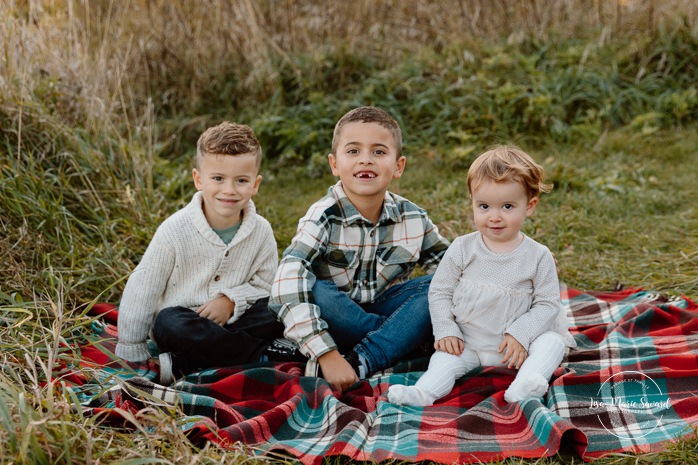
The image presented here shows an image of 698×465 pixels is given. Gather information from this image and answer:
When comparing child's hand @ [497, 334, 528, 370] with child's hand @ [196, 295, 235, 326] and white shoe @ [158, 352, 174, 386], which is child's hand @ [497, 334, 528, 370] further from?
white shoe @ [158, 352, 174, 386]

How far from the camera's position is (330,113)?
5.85m

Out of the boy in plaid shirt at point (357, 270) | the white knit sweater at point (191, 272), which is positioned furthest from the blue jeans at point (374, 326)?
the white knit sweater at point (191, 272)

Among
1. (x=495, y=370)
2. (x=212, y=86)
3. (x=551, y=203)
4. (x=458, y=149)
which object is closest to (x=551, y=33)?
(x=458, y=149)

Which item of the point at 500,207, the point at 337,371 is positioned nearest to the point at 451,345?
the point at 337,371

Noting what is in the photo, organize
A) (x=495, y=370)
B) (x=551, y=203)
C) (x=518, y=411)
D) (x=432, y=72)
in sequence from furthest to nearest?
(x=432, y=72), (x=551, y=203), (x=495, y=370), (x=518, y=411)

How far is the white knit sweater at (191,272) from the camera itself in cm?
292

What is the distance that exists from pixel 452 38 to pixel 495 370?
167 inches

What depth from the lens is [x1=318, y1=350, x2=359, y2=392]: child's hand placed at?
2705mm

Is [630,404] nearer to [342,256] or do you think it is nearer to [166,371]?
[342,256]

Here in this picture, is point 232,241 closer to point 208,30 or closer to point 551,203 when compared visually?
point 551,203

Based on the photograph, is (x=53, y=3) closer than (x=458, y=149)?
Yes

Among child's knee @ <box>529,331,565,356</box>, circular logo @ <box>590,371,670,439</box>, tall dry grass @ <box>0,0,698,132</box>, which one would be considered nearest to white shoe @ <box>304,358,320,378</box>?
child's knee @ <box>529,331,565,356</box>

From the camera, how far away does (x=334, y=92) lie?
242 inches

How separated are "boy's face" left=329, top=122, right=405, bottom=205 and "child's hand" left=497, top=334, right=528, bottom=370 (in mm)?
782
